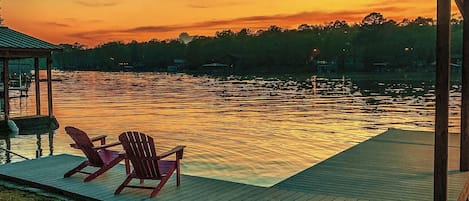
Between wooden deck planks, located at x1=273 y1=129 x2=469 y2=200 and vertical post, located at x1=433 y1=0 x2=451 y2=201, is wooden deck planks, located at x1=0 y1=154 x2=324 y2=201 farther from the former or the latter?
vertical post, located at x1=433 y1=0 x2=451 y2=201

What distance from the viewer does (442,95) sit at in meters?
4.77

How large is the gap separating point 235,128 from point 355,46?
81.3m

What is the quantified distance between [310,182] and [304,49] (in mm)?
95180

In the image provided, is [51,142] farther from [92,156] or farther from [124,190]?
[124,190]

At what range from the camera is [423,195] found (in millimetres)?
5473

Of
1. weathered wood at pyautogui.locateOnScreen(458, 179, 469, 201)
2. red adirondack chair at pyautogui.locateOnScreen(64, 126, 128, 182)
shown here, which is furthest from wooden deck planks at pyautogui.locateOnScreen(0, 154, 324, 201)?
weathered wood at pyautogui.locateOnScreen(458, 179, 469, 201)

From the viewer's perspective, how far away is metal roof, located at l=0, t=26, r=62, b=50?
540 inches

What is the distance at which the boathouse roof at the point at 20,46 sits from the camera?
44.6ft

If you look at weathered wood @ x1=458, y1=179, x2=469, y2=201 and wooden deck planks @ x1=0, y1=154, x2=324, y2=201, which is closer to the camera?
weathered wood @ x1=458, y1=179, x2=469, y2=201

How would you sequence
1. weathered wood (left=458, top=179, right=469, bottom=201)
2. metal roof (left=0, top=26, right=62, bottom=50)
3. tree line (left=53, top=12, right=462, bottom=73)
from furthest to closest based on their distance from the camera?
tree line (left=53, top=12, right=462, bottom=73)
metal roof (left=0, top=26, right=62, bottom=50)
weathered wood (left=458, top=179, right=469, bottom=201)

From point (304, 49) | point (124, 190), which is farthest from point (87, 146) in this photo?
point (304, 49)

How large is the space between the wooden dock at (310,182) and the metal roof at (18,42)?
7.03m


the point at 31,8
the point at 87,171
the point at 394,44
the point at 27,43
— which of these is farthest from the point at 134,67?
the point at 87,171

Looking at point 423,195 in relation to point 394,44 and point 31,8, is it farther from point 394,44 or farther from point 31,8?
point 394,44
